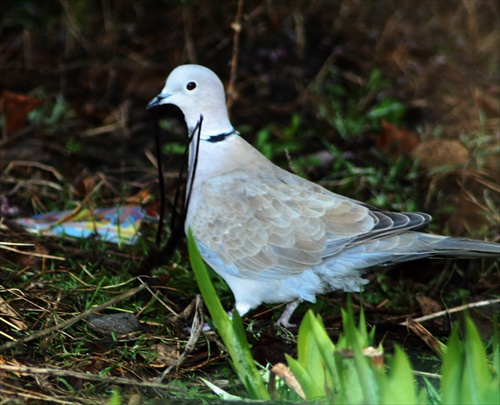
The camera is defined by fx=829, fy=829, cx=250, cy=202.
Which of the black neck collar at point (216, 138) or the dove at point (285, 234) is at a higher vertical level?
the black neck collar at point (216, 138)

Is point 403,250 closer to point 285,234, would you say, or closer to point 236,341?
point 285,234

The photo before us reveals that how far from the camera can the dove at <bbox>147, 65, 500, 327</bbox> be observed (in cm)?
326

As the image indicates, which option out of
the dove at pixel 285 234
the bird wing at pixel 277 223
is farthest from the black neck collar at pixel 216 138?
the bird wing at pixel 277 223

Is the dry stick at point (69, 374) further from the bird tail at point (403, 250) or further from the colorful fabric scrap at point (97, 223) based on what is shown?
the colorful fabric scrap at point (97, 223)

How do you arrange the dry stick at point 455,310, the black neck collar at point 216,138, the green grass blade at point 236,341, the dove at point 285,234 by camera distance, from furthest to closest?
the black neck collar at point 216,138 < the dry stick at point 455,310 < the dove at point 285,234 < the green grass blade at point 236,341

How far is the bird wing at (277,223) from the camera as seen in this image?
10.8 feet

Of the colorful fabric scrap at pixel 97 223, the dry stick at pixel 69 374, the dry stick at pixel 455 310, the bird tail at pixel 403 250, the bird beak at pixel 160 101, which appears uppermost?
the bird beak at pixel 160 101

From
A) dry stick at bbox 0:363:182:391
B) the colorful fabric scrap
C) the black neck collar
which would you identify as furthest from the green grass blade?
the colorful fabric scrap

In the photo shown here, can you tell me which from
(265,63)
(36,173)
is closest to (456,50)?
(265,63)

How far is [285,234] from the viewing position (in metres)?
3.36

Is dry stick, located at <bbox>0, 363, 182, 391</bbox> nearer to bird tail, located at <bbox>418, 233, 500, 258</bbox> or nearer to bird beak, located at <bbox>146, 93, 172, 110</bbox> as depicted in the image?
bird tail, located at <bbox>418, 233, 500, 258</bbox>

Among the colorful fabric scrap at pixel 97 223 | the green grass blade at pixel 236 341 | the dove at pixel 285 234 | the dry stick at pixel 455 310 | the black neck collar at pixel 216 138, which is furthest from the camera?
the colorful fabric scrap at pixel 97 223

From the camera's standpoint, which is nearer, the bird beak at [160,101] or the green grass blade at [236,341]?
the green grass blade at [236,341]

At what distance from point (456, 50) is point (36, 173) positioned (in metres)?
3.53
